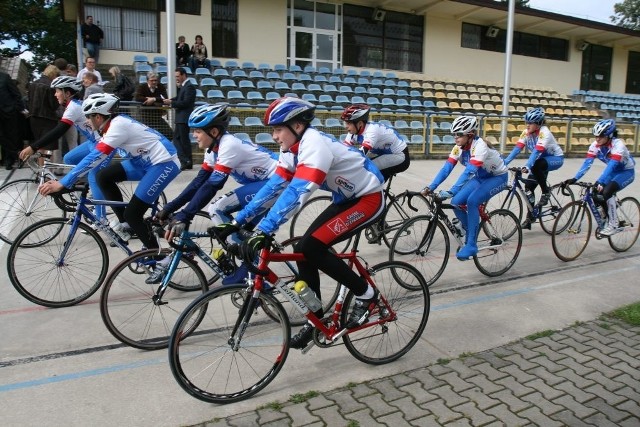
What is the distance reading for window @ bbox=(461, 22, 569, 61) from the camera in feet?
79.9

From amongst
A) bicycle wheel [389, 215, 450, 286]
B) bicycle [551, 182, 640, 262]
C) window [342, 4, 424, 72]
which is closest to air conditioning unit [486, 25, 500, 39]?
window [342, 4, 424, 72]

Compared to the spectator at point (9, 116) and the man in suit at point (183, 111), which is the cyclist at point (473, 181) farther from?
the spectator at point (9, 116)

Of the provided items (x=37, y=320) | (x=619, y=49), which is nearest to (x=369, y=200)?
(x=37, y=320)

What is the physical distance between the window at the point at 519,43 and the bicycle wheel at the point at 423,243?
2074 cm

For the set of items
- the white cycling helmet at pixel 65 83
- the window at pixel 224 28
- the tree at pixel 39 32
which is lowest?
the white cycling helmet at pixel 65 83

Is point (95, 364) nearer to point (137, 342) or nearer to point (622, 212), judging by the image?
point (137, 342)

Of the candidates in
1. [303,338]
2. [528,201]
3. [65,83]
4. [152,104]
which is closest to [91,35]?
[152,104]

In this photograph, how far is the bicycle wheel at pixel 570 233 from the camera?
6.80 metres

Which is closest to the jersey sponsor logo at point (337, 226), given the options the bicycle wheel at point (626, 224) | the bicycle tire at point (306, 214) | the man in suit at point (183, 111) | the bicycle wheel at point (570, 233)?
the bicycle tire at point (306, 214)

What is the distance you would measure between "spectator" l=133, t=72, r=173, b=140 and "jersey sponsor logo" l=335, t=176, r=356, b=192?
8.14m

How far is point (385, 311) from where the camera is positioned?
397 centimetres

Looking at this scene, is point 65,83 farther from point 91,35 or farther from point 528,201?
point 91,35

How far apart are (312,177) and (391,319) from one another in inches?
56.2

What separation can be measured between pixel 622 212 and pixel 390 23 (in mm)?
16767
